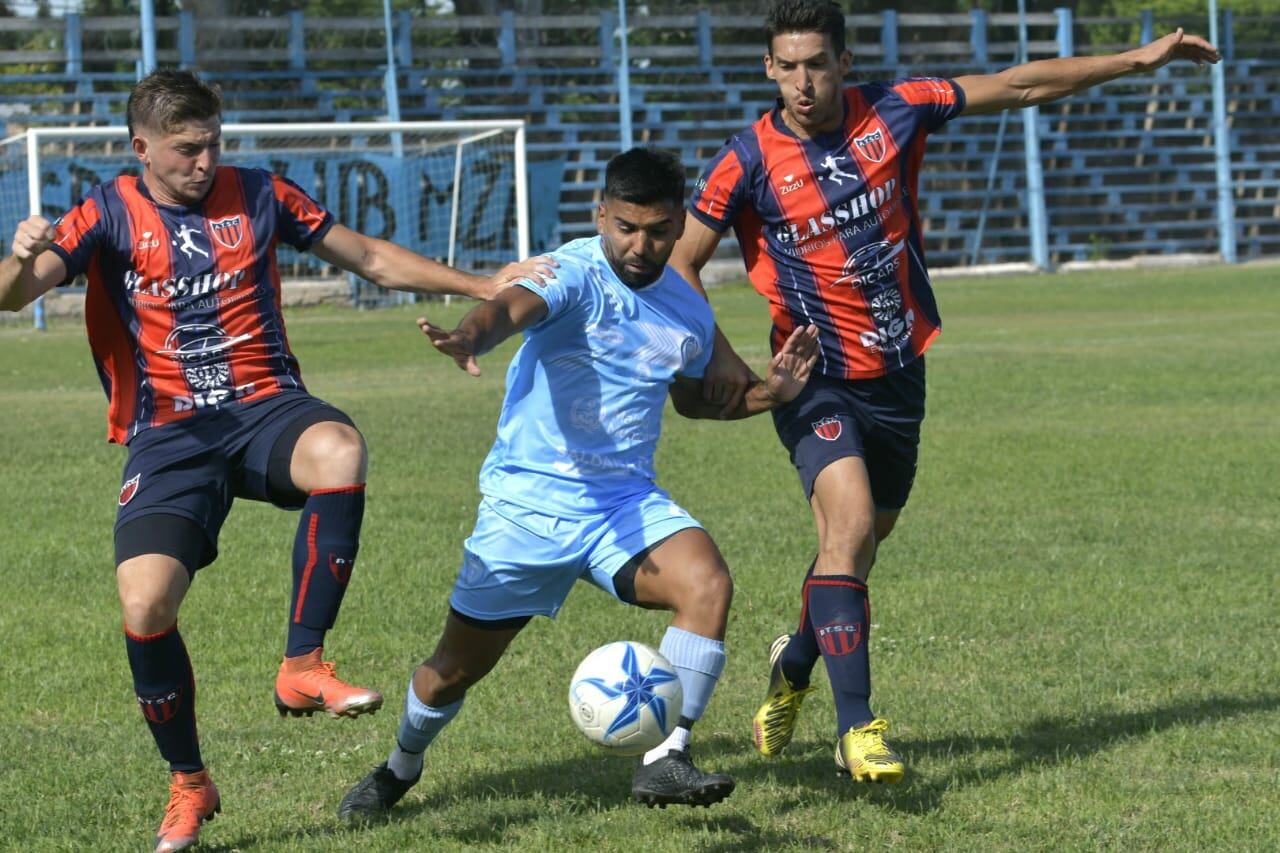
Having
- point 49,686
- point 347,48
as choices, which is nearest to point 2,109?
point 347,48

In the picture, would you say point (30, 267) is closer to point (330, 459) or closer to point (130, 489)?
point (130, 489)

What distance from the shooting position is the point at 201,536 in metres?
4.83

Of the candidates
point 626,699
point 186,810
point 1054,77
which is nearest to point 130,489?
point 186,810

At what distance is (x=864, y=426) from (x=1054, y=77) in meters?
1.46

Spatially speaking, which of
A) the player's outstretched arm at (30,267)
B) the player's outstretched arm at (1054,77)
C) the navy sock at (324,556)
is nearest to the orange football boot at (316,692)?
the navy sock at (324,556)

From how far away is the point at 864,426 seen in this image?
227 inches

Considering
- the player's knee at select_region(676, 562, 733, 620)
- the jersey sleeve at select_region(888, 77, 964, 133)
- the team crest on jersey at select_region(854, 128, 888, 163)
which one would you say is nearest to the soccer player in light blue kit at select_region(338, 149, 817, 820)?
the player's knee at select_region(676, 562, 733, 620)

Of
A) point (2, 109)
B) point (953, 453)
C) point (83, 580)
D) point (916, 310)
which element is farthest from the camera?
point (2, 109)

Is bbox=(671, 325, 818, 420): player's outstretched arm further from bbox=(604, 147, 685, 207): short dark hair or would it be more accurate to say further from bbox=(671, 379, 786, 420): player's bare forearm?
bbox=(604, 147, 685, 207): short dark hair

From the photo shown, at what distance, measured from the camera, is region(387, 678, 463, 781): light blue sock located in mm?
4996

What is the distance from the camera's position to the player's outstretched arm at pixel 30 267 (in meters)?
4.64

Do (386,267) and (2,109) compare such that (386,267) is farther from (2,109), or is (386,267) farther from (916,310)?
(2,109)

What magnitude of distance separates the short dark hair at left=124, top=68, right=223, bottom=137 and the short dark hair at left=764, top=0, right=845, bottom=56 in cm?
174

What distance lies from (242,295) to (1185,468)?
7.88 m
